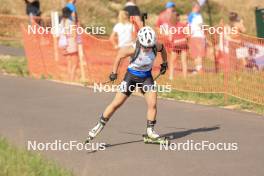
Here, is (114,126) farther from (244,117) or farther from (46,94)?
(46,94)

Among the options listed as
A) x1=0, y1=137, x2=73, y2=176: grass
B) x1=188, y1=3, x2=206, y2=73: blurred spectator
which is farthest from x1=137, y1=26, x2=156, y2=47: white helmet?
x1=188, y1=3, x2=206, y2=73: blurred spectator

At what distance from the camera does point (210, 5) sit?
28953mm

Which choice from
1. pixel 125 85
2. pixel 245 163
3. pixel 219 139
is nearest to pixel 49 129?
pixel 125 85

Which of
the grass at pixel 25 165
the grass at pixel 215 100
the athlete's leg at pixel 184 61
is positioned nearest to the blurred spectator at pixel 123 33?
the athlete's leg at pixel 184 61

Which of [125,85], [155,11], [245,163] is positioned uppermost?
[155,11]

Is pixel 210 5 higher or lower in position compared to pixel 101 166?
higher

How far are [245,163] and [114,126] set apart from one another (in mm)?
3069

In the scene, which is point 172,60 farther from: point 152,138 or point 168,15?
point 152,138

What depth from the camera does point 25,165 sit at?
8461 millimetres

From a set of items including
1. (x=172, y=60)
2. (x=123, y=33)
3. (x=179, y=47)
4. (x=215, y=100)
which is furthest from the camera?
(x=123, y=33)

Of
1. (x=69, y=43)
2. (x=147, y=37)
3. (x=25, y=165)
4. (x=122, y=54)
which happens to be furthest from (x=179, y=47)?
(x=25, y=165)

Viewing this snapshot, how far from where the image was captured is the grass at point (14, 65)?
18481mm

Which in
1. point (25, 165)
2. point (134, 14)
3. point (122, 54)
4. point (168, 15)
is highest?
point (134, 14)

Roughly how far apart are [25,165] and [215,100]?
6650mm
